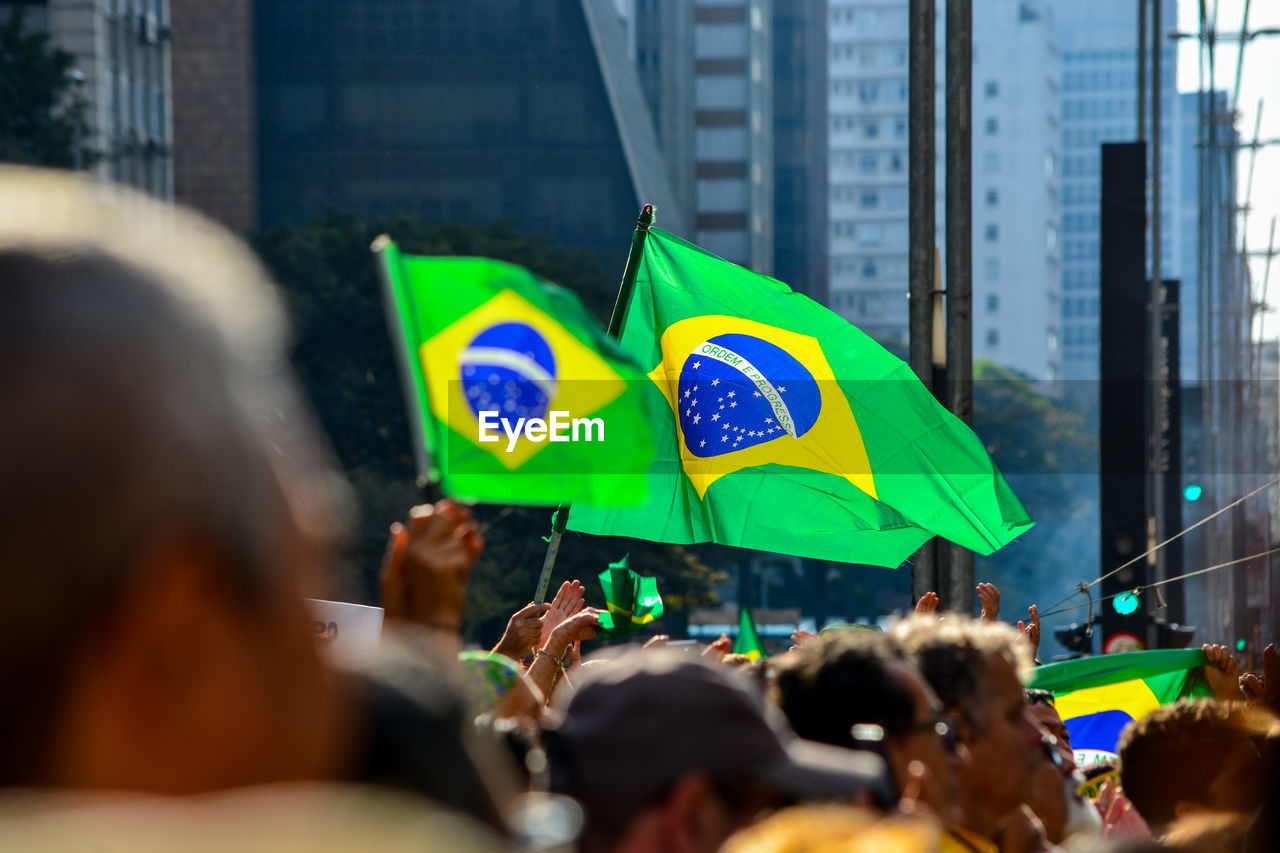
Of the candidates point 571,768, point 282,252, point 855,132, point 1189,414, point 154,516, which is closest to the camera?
point 154,516

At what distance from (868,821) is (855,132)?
128 meters

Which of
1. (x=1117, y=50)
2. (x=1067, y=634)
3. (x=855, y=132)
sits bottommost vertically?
(x=1067, y=634)

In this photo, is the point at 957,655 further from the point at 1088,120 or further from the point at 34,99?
the point at 1088,120

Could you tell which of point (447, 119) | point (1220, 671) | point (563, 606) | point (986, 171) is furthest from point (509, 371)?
point (986, 171)

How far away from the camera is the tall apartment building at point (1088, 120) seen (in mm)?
155375

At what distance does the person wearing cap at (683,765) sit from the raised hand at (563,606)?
379cm

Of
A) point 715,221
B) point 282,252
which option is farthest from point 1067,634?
point 715,221

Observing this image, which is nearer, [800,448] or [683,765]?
[683,765]

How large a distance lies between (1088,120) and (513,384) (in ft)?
566

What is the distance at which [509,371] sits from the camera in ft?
15.5

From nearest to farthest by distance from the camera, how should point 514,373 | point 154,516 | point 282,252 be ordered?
1. point 154,516
2. point 514,373
3. point 282,252

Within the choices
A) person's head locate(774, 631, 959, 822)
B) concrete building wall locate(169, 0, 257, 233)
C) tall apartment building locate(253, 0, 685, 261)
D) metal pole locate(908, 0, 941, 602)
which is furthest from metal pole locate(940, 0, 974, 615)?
concrete building wall locate(169, 0, 257, 233)

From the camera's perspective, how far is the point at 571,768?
2.23 meters

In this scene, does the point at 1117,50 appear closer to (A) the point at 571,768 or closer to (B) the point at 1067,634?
(B) the point at 1067,634
